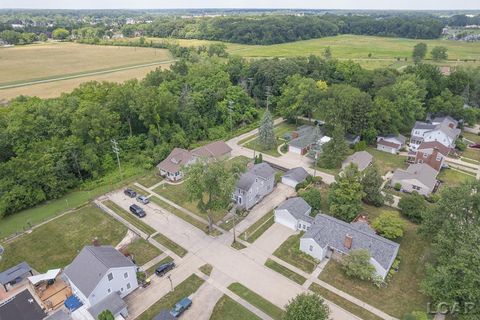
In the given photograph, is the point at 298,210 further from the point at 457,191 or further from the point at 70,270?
the point at 70,270

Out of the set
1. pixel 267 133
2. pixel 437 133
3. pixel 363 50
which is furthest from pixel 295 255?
pixel 363 50

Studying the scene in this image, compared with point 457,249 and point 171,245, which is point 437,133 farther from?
point 171,245

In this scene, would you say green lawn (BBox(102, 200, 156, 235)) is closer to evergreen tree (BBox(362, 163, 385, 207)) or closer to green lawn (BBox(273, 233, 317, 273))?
green lawn (BBox(273, 233, 317, 273))

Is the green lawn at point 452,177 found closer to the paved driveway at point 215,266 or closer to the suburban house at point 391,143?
the suburban house at point 391,143

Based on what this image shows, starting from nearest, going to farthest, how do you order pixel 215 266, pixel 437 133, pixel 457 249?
pixel 457 249 → pixel 215 266 → pixel 437 133

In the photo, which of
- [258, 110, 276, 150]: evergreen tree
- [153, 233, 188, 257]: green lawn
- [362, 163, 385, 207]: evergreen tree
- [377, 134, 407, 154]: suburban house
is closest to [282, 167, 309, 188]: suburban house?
[362, 163, 385, 207]: evergreen tree

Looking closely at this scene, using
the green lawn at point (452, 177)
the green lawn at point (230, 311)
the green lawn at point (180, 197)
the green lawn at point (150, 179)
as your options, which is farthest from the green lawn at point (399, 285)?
the green lawn at point (150, 179)
